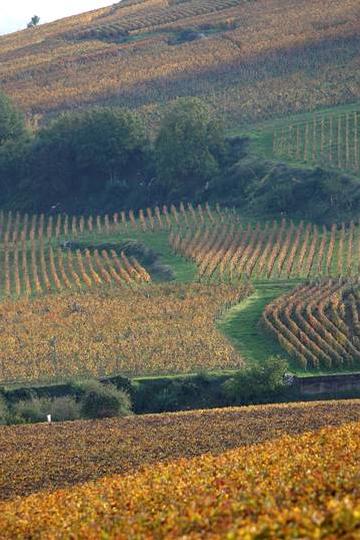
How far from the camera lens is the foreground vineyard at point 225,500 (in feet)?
88.8

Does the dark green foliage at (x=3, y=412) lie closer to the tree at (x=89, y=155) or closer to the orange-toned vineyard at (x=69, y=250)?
the orange-toned vineyard at (x=69, y=250)

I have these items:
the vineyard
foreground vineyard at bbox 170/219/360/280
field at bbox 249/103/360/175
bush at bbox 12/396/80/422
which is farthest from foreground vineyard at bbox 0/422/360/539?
the vineyard

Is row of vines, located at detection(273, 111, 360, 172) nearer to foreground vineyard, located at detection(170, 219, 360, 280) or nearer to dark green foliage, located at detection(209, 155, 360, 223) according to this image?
dark green foliage, located at detection(209, 155, 360, 223)

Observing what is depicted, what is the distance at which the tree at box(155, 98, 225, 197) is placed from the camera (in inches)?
4129

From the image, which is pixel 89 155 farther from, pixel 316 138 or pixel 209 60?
pixel 209 60

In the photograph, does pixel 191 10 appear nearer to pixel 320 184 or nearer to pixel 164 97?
pixel 164 97

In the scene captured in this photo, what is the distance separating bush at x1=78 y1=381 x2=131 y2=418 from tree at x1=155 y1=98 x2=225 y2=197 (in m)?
45.4

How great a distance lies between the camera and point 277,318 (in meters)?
69.2

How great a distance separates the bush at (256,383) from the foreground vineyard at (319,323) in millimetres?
2845

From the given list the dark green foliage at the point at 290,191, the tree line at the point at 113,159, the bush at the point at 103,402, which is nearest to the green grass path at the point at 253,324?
the bush at the point at 103,402

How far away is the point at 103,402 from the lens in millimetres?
58750

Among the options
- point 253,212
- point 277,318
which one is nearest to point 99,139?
point 253,212

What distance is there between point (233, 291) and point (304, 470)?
42319 millimetres

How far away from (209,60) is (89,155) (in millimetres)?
34852
